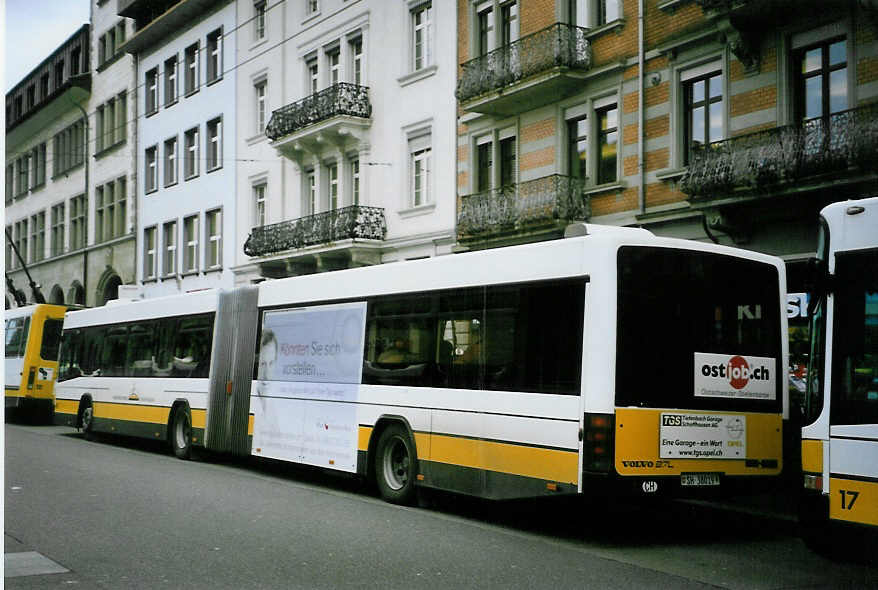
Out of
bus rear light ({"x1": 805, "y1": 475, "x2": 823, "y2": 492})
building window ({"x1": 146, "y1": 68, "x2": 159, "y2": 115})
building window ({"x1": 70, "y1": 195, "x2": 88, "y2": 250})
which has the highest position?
building window ({"x1": 146, "y1": 68, "x2": 159, "y2": 115})

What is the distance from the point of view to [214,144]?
119 feet

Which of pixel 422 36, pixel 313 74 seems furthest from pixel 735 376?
pixel 313 74

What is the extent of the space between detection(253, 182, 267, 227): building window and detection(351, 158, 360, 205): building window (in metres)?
5.15

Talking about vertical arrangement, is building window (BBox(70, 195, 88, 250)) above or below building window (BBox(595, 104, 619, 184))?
above

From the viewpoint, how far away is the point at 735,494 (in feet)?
33.2

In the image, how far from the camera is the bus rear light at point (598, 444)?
30.5 ft

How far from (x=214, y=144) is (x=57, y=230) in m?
12.9

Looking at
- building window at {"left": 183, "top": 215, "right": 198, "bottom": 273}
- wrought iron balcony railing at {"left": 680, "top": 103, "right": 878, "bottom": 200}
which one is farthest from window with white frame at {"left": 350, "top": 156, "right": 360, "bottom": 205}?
wrought iron balcony railing at {"left": 680, "top": 103, "right": 878, "bottom": 200}

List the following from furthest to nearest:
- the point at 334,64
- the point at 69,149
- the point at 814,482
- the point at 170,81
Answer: the point at 69,149 < the point at 170,81 < the point at 334,64 < the point at 814,482

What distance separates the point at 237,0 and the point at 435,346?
25166mm

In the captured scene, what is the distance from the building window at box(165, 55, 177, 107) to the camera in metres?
38.5

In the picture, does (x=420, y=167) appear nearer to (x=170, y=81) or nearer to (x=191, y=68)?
(x=191, y=68)

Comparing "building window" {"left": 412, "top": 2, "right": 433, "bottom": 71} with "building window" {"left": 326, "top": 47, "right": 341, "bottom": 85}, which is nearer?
"building window" {"left": 412, "top": 2, "right": 433, "bottom": 71}

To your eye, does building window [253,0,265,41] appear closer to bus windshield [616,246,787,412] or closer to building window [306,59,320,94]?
building window [306,59,320,94]
